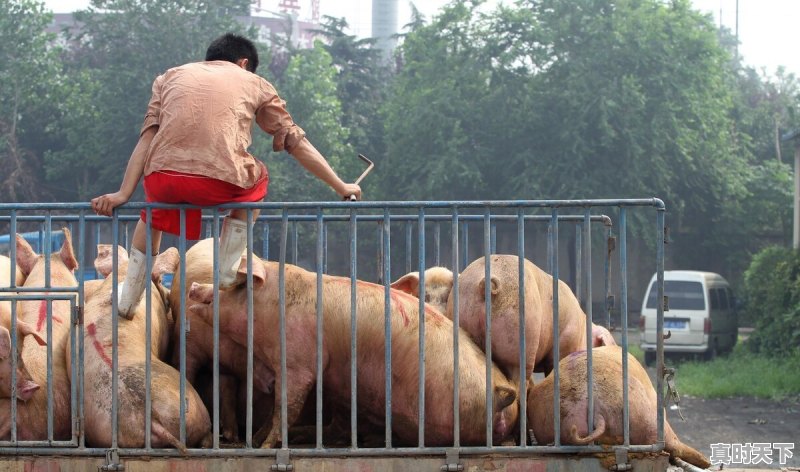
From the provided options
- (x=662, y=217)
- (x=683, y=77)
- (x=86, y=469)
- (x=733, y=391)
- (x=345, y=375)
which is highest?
(x=683, y=77)

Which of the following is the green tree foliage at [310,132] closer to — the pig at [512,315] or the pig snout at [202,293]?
the pig at [512,315]

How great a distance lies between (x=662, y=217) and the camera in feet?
16.5

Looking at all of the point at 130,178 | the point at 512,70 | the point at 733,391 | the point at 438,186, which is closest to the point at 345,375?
the point at 130,178

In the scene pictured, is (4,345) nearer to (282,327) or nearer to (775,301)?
(282,327)

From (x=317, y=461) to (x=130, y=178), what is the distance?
154 centimetres

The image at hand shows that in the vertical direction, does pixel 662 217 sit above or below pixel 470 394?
above

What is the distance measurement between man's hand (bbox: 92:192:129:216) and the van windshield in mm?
21362

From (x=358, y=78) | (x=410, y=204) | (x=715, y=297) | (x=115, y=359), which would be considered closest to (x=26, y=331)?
(x=115, y=359)

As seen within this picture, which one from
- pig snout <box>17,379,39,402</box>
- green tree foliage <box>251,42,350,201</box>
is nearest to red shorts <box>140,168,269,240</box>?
pig snout <box>17,379,39,402</box>

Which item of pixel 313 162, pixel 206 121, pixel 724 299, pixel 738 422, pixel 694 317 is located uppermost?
pixel 206 121

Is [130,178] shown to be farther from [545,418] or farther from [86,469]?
[545,418]

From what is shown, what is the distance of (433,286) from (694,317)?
19997 millimetres

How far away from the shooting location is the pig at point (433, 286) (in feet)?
20.6

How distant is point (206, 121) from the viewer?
5238mm
